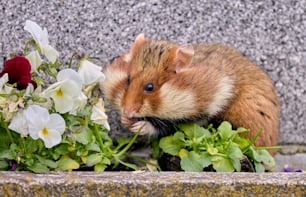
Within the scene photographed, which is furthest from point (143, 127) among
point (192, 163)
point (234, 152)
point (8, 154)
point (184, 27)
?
point (8, 154)

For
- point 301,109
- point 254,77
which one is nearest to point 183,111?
point 254,77

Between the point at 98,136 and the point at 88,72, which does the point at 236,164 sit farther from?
the point at 88,72

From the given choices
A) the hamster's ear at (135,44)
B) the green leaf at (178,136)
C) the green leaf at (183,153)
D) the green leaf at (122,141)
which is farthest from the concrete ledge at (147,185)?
the hamster's ear at (135,44)

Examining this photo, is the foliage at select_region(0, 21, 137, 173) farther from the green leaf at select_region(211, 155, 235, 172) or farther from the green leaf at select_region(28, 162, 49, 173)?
the green leaf at select_region(211, 155, 235, 172)

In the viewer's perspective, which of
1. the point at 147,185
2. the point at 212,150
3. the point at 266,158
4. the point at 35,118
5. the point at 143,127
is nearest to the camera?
the point at 147,185

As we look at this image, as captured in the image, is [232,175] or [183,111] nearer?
[232,175]

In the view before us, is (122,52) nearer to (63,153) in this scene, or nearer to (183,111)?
(183,111)
